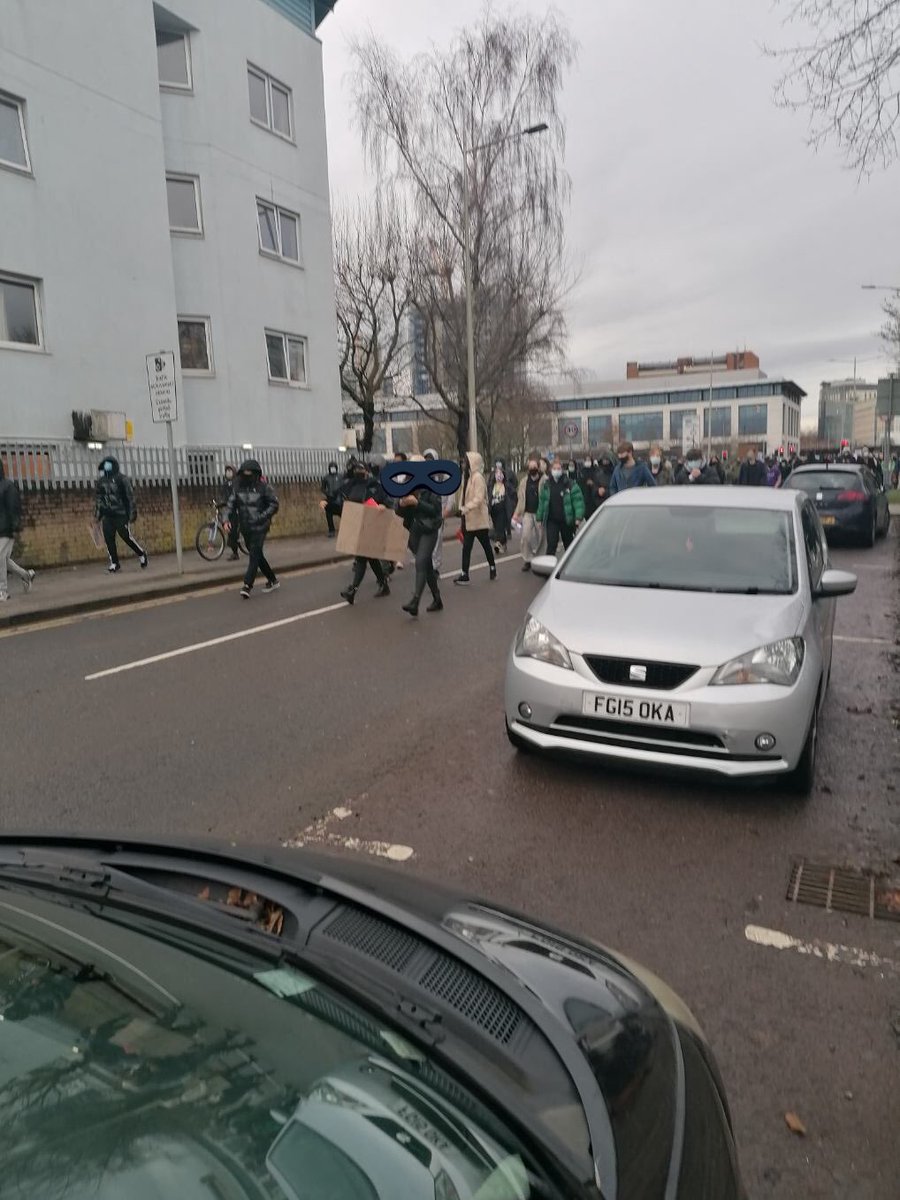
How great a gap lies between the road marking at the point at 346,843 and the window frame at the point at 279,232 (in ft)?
65.9

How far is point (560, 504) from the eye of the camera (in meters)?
13.1

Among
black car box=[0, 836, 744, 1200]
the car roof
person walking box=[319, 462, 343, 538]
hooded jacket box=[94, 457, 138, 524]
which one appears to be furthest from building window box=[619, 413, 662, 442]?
black car box=[0, 836, 744, 1200]

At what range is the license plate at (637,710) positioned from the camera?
417 cm

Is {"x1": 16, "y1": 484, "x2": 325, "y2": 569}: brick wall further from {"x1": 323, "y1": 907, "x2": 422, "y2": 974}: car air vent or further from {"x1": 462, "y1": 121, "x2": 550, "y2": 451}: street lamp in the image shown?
{"x1": 323, "y1": 907, "x2": 422, "y2": 974}: car air vent

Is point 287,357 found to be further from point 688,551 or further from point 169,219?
point 688,551

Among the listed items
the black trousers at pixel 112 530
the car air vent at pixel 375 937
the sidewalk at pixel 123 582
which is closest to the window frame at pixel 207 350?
the sidewalk at pixel 123 582

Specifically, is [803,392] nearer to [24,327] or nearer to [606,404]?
[606,404]

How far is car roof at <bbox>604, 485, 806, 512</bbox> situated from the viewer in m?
5.77

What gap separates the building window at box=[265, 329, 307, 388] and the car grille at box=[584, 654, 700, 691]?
62.2 ft

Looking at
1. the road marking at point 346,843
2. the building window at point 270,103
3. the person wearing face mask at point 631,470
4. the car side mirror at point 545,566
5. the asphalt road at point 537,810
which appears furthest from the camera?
the building window at point 270,103

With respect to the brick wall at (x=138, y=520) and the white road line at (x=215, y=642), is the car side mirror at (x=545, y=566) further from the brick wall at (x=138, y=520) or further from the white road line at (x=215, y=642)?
the brick wall at (x=138, y=520)

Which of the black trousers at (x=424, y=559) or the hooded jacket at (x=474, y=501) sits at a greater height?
the hooded jacket at (x=474, y=501)

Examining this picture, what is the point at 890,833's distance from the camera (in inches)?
162

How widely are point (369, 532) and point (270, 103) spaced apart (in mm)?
16255
